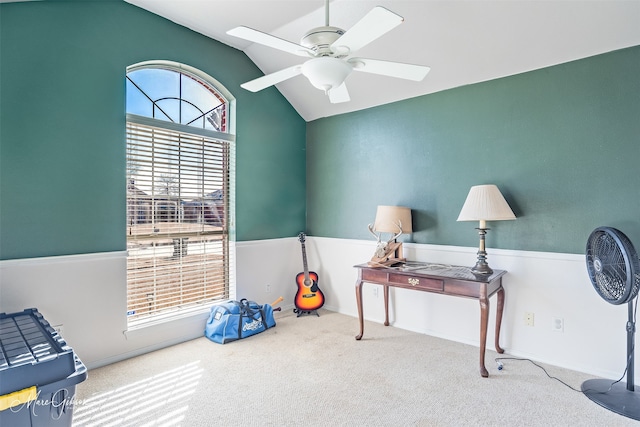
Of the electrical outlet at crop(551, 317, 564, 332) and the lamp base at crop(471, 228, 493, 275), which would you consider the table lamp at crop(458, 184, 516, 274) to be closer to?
the lamp base at crop(471, 228, 493, 275)

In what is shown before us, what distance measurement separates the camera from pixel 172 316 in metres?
3.03

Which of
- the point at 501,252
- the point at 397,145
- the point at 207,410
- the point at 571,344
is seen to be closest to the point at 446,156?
the point at 397,145

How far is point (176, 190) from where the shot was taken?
310cm

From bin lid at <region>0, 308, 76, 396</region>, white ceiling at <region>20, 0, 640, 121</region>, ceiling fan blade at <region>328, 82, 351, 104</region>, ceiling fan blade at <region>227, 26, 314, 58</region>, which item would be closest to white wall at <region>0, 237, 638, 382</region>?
bin lid at <region>0, 308, 76, 396</region>

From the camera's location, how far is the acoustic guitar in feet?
12.4

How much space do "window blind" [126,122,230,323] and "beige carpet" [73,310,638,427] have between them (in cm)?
50

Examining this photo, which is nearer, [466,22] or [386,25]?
[386,25]

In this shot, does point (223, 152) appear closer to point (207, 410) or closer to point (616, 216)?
point (207, 410)

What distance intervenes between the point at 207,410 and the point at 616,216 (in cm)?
297

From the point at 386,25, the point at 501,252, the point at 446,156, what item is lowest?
the point at 501,252

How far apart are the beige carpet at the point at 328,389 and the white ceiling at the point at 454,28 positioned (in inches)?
91.8

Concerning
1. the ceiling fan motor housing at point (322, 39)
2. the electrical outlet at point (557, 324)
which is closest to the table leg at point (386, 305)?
the electrical outlet at point (557, 324)

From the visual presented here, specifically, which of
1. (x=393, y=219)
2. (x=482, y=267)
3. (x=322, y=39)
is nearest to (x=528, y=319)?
(x=482, y=267)

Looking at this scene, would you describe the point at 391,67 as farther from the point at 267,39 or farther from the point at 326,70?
the point at 267,39
